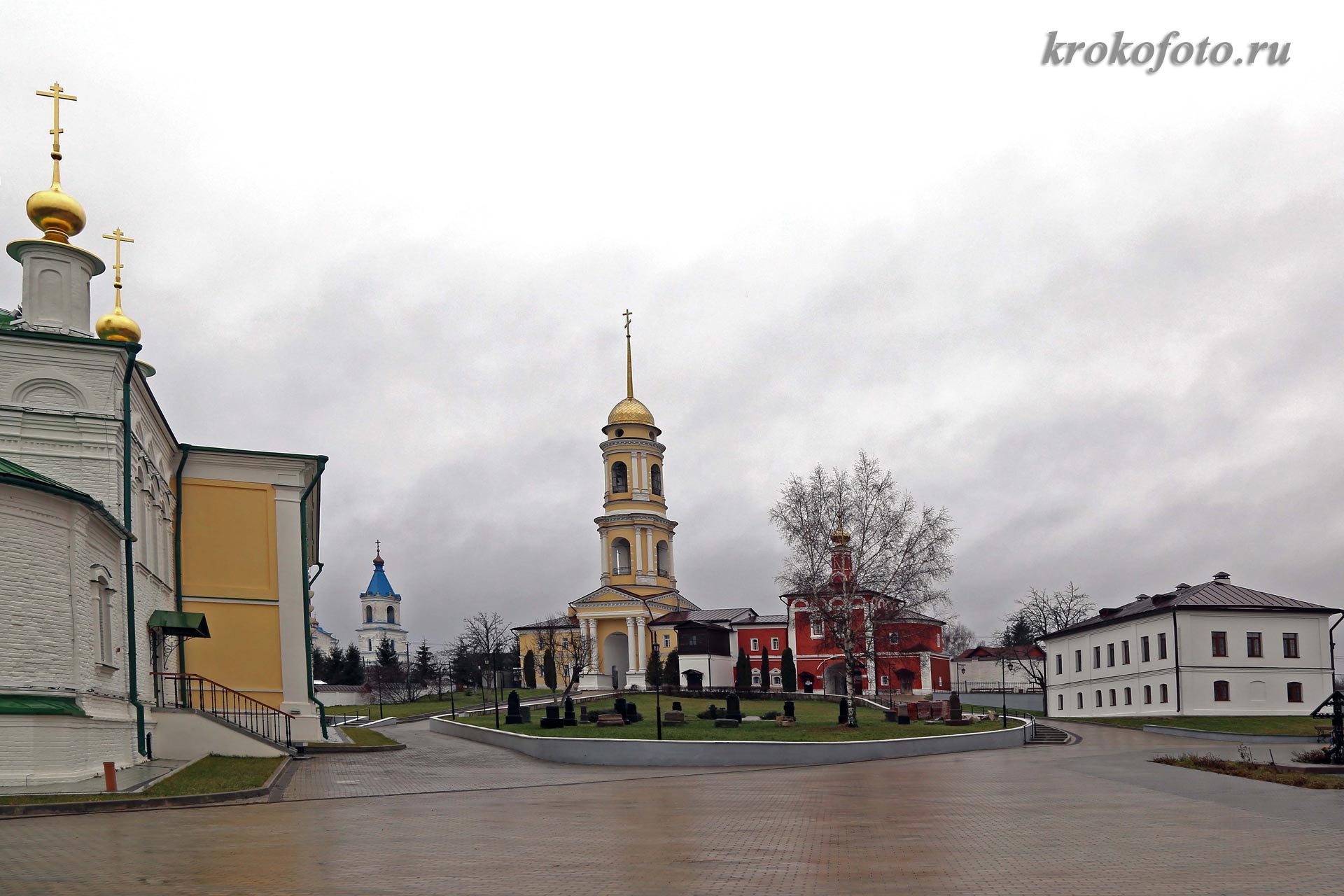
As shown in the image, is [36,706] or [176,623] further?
[176,623]

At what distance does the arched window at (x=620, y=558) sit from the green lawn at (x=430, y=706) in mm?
9104

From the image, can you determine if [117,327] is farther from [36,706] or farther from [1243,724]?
[1243,724]

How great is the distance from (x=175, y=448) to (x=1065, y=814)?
2276 cm

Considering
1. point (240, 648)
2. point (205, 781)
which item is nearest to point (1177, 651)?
point (240, 648)

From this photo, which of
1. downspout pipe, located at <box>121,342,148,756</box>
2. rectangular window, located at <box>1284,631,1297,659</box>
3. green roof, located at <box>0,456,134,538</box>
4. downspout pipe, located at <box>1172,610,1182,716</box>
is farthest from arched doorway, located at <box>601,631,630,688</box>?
green roof, located at <box>0,456,134,538</box>

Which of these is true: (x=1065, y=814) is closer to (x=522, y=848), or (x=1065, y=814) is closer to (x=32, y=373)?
(x=522, y=848)

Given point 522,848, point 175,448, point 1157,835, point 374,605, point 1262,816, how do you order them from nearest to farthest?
1. point 522,848
2. point 1157,835
3. point 1262,816
4. point 175,448
5. point 374,605

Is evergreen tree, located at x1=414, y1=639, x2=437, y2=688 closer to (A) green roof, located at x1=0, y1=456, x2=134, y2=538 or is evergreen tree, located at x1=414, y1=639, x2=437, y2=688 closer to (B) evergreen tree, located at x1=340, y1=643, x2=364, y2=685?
(B) evergreen tree, located at x1=340, y1=643, x2=364, y2=685

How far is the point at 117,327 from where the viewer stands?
31078 mm

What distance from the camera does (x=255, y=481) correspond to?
101ft

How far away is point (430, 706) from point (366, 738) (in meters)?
30.5

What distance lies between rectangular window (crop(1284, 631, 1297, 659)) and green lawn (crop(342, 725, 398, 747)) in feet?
Answer: 121

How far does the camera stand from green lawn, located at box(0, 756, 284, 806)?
51.6 ft

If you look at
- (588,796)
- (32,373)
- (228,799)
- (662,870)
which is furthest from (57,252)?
(662,870)
